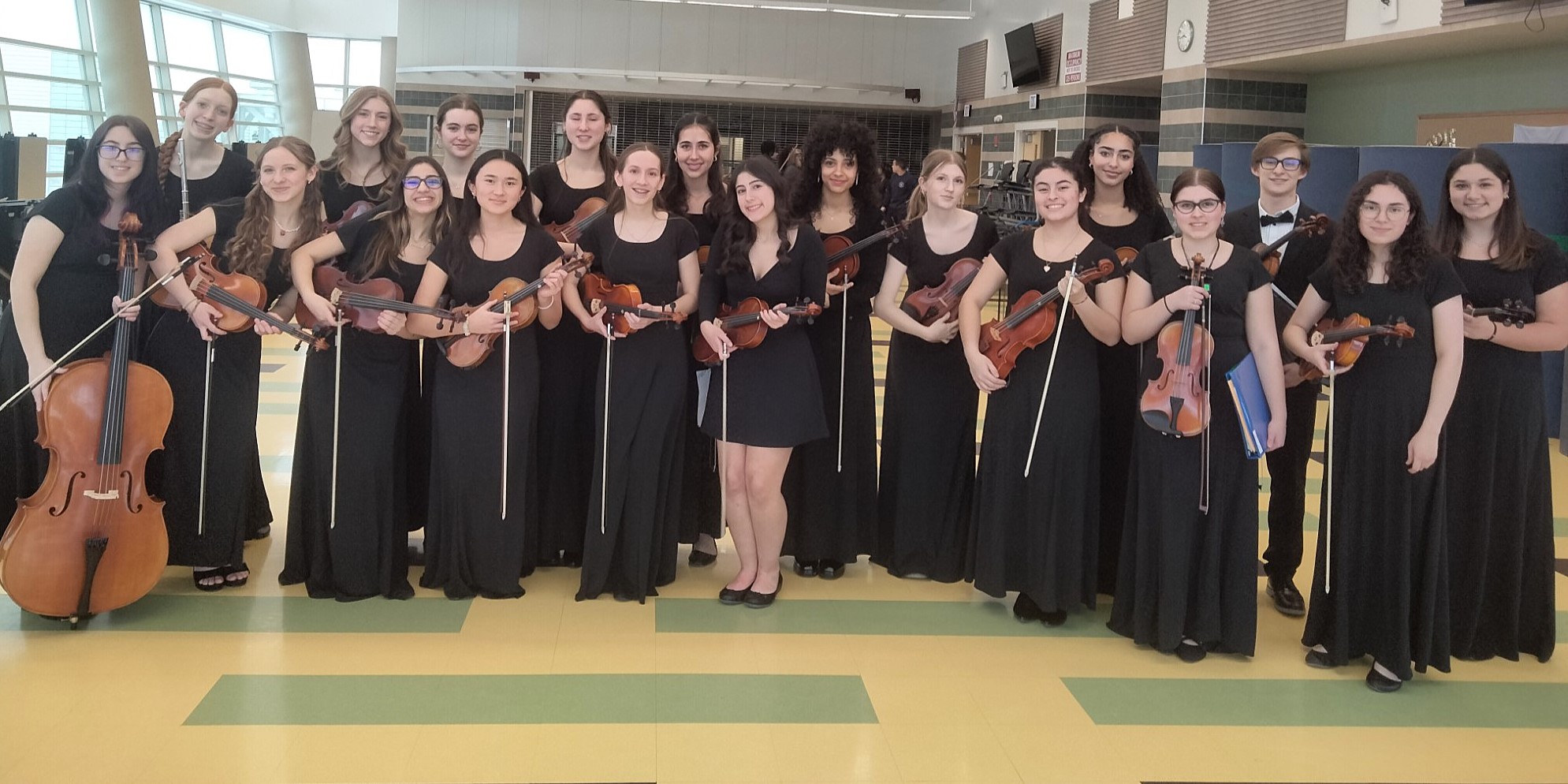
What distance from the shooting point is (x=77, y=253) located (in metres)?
3.51

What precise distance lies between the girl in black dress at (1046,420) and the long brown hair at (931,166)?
28 cm

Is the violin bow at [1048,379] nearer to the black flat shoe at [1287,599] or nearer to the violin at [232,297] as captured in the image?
the black flat shoe at [1287,599]

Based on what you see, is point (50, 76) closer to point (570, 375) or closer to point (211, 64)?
point (211, 64)

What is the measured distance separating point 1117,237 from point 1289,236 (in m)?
0.52

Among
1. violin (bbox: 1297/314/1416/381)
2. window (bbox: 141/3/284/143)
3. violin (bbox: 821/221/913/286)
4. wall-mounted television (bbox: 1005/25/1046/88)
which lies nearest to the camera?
violin (bbox: 1297/314/1416/381)

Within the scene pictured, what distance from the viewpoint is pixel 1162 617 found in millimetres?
3447

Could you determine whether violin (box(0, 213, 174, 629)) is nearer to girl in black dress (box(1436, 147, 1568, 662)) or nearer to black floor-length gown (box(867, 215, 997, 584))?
black floor-length gown (box(867, 215, 997, 584))

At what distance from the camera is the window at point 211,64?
16.3 metres

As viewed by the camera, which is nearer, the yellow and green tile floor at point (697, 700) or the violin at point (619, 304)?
the yellow and green tile floor at point (697, 700)

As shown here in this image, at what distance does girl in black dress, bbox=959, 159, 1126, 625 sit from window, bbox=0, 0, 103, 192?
11349 millimetres

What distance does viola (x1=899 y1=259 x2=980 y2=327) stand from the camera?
383cm

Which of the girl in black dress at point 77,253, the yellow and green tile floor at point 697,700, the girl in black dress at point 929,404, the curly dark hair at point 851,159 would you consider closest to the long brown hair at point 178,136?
the girl in black dress at point 77,253

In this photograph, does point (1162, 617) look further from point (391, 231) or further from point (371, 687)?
point (391, 231)

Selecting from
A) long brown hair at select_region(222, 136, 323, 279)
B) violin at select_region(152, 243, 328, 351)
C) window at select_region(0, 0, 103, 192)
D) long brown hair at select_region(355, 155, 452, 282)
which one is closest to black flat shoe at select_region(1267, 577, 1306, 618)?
long brown hair at select_region(355, 155, 452, 282)
